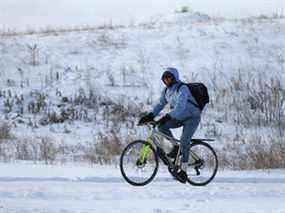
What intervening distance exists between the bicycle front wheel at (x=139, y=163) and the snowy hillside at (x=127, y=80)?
13.2ft

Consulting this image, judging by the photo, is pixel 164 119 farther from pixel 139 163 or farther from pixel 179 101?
pixel 139 163

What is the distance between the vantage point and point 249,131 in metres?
19.7

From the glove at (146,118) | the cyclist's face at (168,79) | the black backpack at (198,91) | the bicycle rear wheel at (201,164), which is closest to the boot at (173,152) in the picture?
the bicycle rear wheel at (201,164)

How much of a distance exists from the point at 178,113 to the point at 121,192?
1.55 metres

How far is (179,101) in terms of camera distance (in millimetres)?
11414

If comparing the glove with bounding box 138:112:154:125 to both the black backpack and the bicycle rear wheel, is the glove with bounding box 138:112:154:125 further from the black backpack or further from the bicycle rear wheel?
the bicycle rear wheel

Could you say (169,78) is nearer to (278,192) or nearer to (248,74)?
(278,192)

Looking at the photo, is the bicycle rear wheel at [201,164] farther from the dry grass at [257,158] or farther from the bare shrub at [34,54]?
the bare shrub at [34,54]

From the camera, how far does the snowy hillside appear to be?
755 inches

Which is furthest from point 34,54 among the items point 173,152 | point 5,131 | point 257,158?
point 173,152

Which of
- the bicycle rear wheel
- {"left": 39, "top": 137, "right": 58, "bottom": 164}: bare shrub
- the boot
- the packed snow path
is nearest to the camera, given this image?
the packed snow path

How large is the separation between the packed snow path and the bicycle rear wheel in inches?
7.4

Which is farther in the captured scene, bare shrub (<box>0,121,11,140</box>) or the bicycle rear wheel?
bare shrub (<box>0,121,11,140</box>)

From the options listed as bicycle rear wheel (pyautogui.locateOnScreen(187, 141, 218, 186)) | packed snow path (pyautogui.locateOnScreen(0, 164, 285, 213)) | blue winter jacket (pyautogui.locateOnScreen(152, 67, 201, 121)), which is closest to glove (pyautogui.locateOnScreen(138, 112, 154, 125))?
blue winter jacket (pyautogui.locateOnScreen(152, 67, 201, 121))
